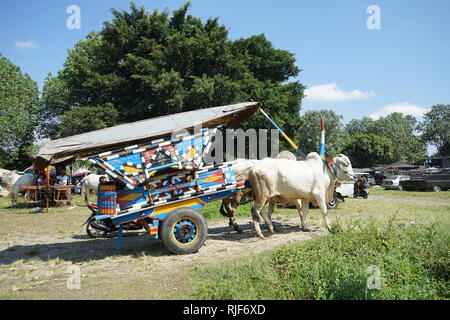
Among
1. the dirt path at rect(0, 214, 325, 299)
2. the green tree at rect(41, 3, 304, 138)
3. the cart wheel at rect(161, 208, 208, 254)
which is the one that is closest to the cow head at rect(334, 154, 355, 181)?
the dirt path at rect(0, 214, 325, 299)

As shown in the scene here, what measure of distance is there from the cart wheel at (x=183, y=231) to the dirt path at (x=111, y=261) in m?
0.21

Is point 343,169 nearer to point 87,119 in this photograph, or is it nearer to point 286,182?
point 286,182

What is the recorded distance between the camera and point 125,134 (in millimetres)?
7148

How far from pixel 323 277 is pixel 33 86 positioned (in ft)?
131

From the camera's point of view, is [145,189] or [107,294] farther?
[145,189]

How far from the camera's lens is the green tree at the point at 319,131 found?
190 ft

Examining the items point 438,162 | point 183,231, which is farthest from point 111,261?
point 438,162

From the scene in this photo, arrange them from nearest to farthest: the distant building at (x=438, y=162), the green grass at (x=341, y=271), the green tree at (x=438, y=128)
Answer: the green grass at (x=341, y=271)
the distant building at (x=438, y=162)
the green tree at (x=438, y=128)

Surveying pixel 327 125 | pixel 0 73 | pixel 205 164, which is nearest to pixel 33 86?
pixel 0 73

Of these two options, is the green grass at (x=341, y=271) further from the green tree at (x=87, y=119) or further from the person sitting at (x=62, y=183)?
the green tree at (x=87, y=119)

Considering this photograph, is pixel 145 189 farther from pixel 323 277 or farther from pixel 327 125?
pixel 327 125

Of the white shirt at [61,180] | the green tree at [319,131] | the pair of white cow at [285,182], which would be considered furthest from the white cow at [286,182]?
the green tree at [319,131]

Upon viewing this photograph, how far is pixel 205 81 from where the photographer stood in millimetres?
21938

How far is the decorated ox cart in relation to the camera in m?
6.88
